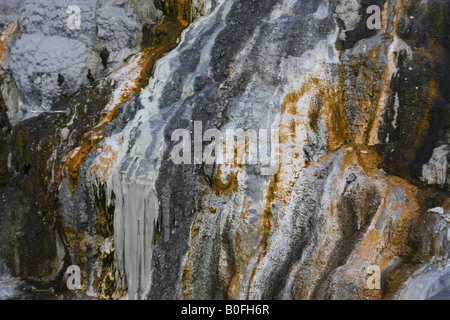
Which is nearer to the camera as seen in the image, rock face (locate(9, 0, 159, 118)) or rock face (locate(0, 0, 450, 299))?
rock face (locate(0, 0, 450, 299))

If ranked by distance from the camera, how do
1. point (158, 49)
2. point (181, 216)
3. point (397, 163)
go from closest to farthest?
point (397, 163) < point (181, 216) < point (158, 49)

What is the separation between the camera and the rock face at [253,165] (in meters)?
6.05

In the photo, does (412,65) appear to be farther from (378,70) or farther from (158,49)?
(158,49)

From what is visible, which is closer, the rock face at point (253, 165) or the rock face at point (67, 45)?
the rock face at point (253, 165)

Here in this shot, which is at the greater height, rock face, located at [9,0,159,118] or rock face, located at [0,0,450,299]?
rock face, located at [9,0,159,118]

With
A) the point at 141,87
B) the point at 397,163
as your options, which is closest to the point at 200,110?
the point at 141,87

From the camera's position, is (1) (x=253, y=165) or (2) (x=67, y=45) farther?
(2) (x=67, y=45)

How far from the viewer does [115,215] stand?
725cm

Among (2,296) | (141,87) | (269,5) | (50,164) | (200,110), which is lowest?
(2,296)

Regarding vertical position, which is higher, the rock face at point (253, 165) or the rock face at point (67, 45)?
the rock face at point (67, 45)

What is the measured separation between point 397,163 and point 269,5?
3.63m

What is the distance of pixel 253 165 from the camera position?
22.0 ft

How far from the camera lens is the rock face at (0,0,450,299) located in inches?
238

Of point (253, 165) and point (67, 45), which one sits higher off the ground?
point (67, 45)
